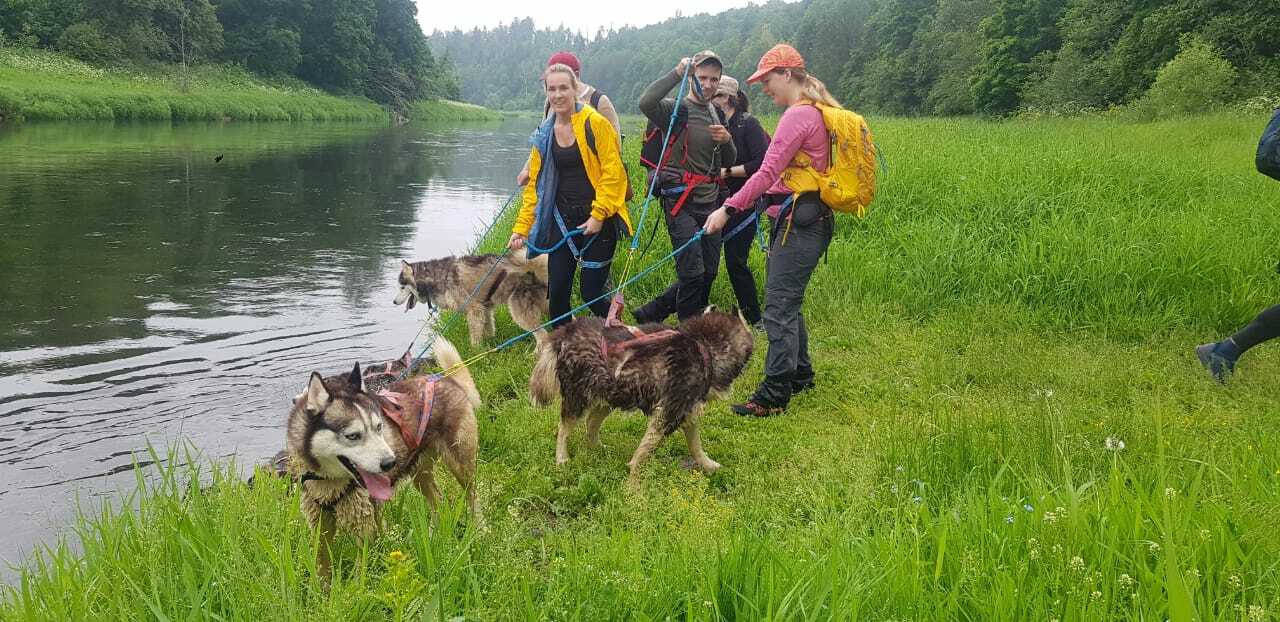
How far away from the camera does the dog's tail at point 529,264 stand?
7.50 meters

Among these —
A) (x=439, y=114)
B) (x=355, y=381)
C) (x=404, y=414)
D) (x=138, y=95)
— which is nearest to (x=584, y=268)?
(x=404, y=414)

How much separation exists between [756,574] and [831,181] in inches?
128

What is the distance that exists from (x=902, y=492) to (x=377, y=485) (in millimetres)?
2273

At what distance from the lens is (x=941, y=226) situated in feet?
28.5

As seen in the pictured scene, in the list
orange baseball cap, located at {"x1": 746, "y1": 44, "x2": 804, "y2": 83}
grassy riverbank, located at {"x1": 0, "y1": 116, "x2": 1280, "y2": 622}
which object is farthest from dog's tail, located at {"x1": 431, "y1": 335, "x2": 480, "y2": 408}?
orange baseball cap, located at {"x1": 746, "y1": 44, "x2": 804, "y2": 83}

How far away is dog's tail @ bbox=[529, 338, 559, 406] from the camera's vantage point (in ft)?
15.7

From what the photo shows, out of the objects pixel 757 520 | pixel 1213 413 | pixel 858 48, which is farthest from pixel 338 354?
pixel 858 48

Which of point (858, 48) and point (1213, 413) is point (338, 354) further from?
point (858, 48)

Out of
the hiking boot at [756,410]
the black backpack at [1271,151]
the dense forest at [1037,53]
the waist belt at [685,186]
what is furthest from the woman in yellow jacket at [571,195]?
the dense forest at [1037,53]

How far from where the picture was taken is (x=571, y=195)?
6.06 meters

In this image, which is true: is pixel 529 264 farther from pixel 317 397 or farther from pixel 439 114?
pixel 439 114

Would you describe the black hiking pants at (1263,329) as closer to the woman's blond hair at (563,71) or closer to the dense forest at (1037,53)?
the woman's blond hair at (563,71)

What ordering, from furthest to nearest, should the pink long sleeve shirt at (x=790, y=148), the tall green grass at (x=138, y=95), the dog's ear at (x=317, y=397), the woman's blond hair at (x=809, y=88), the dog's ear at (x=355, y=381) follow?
the tall green grass at (x=138, y=95)
the woman's blond hair at (x=809, y=88)
the pink long sleeve shirt at (x=790, y=148)
the dog's ear at (x=355, y=381)
the dog's ear at (x=317, y=397)

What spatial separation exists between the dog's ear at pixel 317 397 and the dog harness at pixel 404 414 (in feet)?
1.16
